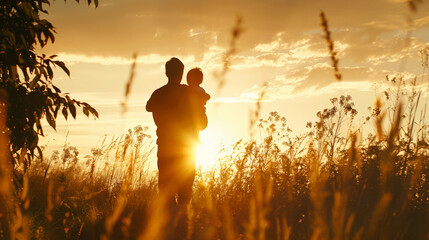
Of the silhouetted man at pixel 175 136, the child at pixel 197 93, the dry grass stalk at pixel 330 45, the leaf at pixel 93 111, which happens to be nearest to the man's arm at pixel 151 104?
the silhouetted man at pixel 175 136

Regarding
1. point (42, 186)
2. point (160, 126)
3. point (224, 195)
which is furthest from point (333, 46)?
point (42, 186)

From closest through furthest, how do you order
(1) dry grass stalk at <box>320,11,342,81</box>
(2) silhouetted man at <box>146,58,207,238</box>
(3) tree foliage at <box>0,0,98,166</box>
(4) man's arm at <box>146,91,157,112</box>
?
(1) dry grass stalk at <box>320,11,342,81</box> < (3) tree foliage at <box>0,0,98,166</box> < (2) silhouetted man at <box>146,58,207,238</box> < (4) man's arm at <box>146,91,157,112</box>

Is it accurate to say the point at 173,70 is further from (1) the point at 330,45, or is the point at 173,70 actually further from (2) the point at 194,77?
(1) the point at 330,45

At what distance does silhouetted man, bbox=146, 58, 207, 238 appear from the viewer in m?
4.70

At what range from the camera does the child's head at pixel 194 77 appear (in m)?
4.86

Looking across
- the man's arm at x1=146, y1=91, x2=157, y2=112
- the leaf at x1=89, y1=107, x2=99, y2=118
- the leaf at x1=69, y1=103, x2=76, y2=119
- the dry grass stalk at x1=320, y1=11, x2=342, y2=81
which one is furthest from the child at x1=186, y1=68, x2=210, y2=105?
the dry grass stalk at x1=320, y1=11, x2=342, y2=81

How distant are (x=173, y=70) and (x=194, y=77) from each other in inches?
10.1

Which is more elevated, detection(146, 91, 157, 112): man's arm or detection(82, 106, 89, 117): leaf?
detection(146, 91, 157, 112): man's arm

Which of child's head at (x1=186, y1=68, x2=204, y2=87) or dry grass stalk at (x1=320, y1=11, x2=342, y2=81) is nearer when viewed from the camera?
dry grass stalk at (x1=320, y1=11, x2=342, y2=81)

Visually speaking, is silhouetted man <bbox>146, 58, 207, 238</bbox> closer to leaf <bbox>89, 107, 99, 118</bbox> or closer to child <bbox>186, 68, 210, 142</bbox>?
child <bbox>186, 68, 210, 142</bbox>

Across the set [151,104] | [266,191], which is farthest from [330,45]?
[151,104]

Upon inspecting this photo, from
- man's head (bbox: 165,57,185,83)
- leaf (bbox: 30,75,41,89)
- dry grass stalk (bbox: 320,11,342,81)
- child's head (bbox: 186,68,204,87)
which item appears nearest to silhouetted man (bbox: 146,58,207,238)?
man's head (bbox: 165,57,185,83)

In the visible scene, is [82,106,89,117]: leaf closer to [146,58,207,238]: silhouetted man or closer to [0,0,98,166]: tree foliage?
[0,0,98,166]: tree foliage

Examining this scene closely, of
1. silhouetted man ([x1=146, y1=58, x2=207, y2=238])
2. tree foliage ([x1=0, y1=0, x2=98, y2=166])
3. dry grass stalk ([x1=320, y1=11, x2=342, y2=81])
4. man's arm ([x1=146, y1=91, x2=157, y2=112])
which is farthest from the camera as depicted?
man's arm ([x1=146, y1=91, x2=157, y2=112])
